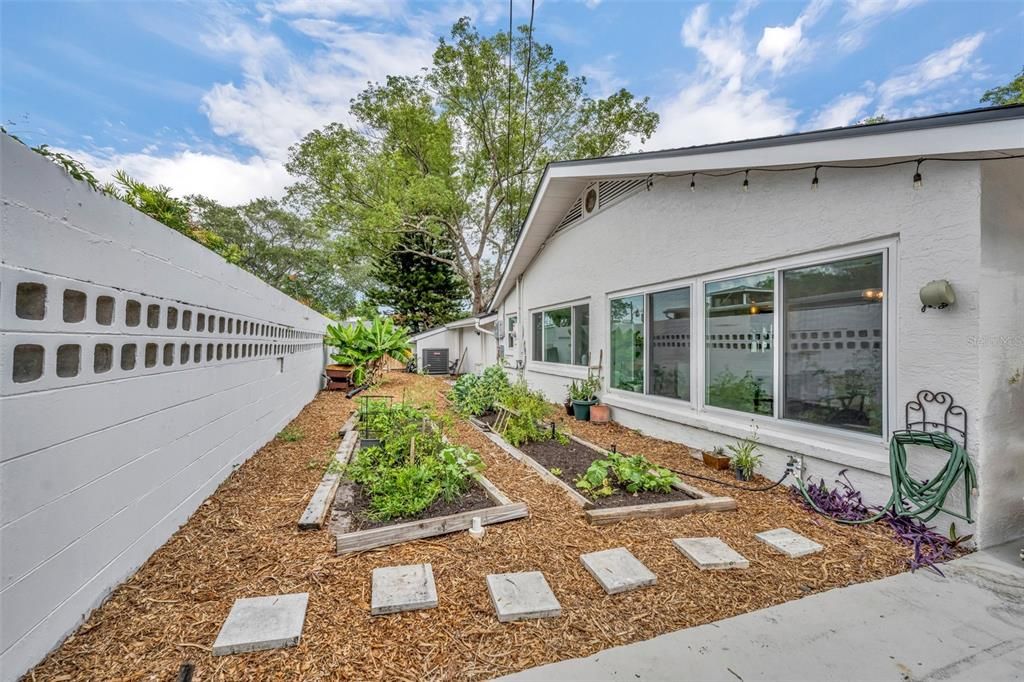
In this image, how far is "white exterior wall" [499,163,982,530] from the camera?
2844mm

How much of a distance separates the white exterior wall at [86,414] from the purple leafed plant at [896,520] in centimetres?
447

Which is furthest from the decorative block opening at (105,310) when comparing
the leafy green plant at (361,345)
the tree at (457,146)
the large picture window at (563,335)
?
the tree at (457,146)

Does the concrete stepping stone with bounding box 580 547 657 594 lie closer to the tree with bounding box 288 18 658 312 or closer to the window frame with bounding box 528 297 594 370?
the window frame with bounding box 528 297 594 370

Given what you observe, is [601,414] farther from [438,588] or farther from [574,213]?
[438,588]

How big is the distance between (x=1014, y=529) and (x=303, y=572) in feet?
15.8

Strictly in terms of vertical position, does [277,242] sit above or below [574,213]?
above

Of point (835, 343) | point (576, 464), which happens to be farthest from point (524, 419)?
point (835, 343)

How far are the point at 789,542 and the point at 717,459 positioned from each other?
161 cm

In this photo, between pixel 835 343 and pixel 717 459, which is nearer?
pixel 835 343

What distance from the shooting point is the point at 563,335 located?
8445mm

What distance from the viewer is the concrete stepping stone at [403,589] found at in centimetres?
210

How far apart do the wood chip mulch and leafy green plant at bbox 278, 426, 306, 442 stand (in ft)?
5.89

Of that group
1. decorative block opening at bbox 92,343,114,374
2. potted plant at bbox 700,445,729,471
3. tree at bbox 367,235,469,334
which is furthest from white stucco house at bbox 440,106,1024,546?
tree at bbox 367,235,469,334

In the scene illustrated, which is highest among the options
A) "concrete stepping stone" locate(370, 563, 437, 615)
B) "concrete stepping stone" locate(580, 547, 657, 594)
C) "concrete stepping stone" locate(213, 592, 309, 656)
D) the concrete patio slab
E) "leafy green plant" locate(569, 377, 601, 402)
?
"leafy green plant" locate(569, 377, 601, 402)
